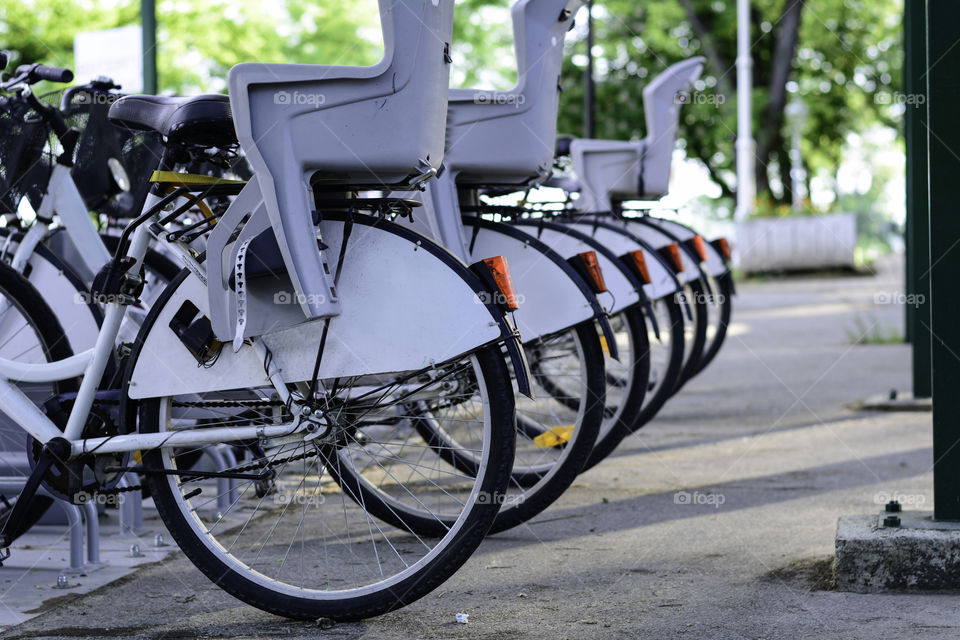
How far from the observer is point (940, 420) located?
11.6ft

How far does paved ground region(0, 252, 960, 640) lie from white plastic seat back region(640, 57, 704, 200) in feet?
4.46

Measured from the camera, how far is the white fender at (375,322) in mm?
3084

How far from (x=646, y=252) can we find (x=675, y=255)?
37 centimetres

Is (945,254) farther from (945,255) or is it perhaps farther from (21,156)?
(21,156)

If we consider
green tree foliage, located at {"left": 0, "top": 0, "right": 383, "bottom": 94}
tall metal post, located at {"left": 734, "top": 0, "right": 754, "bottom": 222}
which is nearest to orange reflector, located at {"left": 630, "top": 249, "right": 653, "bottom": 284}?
green tree foliage, located at {"left": 0, "top": 0, "right": 383, "bottom": 94}

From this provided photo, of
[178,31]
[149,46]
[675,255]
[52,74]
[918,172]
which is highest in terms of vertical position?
[178,31]

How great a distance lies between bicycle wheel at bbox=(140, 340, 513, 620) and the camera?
310 centimetres

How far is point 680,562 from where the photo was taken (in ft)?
12.7

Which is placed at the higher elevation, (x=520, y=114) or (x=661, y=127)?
(x=661, y=127)

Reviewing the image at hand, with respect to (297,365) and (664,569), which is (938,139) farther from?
(297,365)

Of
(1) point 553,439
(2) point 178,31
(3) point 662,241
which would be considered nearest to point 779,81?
(2) point 178,31

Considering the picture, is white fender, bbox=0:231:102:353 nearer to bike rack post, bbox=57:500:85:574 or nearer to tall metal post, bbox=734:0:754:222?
bike rack post, bbox=57:500:85:574

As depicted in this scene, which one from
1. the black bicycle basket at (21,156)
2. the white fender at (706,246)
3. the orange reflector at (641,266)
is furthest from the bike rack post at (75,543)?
the white fender at (706,246)

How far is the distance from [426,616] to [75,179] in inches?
88.0
